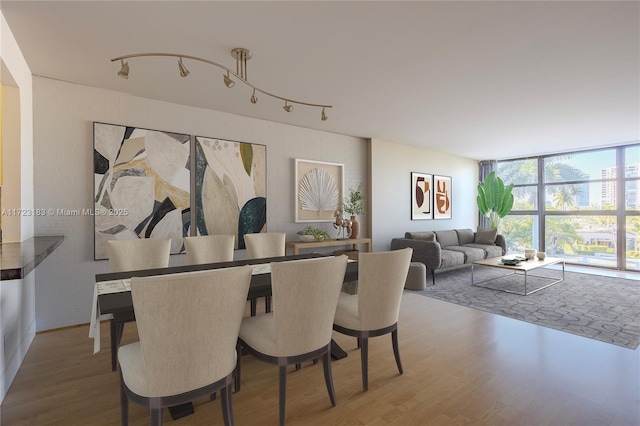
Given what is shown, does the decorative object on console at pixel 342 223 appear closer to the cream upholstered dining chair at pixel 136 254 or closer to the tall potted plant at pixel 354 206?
the tall potted plant at pixel 354 206

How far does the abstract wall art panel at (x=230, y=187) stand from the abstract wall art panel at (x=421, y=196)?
3.37m

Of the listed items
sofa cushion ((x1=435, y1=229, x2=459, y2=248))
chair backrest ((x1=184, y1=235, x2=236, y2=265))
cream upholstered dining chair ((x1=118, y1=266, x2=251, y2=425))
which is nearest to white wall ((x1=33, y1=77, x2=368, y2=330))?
chair backrest ((x1=184, y1=235, x2=236, y2=265))

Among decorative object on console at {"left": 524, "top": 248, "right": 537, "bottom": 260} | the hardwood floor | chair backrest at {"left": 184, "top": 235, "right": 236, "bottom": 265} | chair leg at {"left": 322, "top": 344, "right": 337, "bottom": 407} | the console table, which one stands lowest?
the hardwood floor

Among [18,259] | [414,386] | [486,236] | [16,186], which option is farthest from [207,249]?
[486,236]

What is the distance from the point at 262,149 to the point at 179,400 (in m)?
3.56

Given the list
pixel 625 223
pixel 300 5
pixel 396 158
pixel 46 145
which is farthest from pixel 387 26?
pixel 625 223

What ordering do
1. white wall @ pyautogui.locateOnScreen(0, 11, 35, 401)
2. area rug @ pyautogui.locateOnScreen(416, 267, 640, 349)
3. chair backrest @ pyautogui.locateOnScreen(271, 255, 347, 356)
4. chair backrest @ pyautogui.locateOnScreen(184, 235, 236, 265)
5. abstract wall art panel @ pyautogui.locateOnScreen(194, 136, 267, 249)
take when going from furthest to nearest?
abstract wall art panel @ pyautogui.locateOnScreen(194, 136, 267, 249) < area rug @ pyautogui.locateOnScreen(416, 267, 640, 349) < chair backrest @ pyautogui.locateOnScreen(184, 235, 236, 265) < white wall @ pyautogui.locateOnScreen(0, 11, 35, 401) < chair backrest @ pyautogui.locateOnScreen(271, 255, 347, 356)

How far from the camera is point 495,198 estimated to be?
23.9 ft

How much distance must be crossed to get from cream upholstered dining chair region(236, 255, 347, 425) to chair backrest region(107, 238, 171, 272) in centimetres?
134

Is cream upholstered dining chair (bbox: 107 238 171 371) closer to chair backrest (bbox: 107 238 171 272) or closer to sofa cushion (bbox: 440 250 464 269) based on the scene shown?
chair backrest (bbox: 107 238 171 272)

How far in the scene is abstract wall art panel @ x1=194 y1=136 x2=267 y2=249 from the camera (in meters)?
4.02

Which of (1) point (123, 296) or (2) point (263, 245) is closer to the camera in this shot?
(1) point (123, 296)

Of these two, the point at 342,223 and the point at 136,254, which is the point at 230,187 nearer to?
the point at 136,254

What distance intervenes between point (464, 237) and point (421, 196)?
1.41 metres
